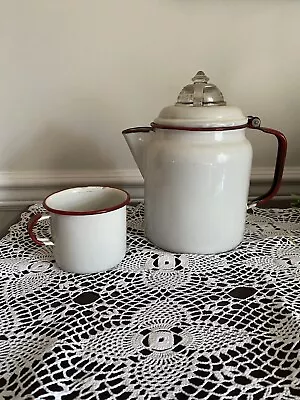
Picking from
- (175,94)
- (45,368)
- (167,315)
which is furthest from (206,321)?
(175,94)

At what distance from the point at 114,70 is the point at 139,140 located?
0.67ft

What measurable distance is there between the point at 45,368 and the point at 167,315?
12 centimetres

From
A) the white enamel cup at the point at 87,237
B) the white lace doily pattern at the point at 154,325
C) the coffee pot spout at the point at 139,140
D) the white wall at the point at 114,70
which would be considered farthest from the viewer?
the white wall at the point at 114,70

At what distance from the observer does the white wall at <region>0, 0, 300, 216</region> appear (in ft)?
2.26

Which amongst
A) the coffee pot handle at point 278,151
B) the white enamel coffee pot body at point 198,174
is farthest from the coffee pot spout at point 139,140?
the coffee pot handle at point 278,151

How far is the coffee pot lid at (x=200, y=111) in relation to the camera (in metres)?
0.49

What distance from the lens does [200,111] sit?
1.61 ft

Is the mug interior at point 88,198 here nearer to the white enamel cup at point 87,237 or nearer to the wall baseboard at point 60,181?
the white enamel cup at point 87,237

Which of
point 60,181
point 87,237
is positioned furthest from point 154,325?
point 60,181

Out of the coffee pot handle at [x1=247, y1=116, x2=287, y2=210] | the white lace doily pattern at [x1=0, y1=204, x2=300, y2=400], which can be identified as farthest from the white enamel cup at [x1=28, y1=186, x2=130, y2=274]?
the coffee pot handle at [x1=247, y1=116, x2=287, y2=210]

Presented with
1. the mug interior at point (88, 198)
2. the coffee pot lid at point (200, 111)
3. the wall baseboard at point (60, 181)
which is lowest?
the wall baseboard at point (60, 181)

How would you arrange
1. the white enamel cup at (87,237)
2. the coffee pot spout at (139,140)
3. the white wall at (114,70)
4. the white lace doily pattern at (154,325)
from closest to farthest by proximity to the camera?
1. the white lace doily pattern at (154,325)
2. the white enamel cup at (87,237)
3. the coffee pot spout at (139,140)
4. the white wall at (114,70)

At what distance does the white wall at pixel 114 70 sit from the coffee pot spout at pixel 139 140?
18 centimetres

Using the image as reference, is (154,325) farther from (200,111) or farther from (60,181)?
(60,181)
